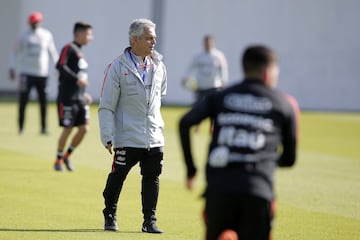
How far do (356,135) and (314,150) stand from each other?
4.96 m

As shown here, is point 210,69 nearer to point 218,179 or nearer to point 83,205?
point 83,205

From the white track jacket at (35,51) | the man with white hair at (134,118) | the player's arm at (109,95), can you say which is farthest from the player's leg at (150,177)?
the white track jacket at (35,51)

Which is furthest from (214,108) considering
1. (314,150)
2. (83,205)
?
(314,150)

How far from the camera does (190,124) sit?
7.19 m

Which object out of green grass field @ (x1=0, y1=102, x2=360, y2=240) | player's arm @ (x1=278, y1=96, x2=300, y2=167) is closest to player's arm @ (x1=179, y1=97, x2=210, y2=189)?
player's arm @ (x1=278, y1=96, x2=300, y2=167)

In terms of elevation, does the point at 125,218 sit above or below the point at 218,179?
below

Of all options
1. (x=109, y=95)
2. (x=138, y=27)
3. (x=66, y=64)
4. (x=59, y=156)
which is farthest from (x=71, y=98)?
(x=138, y=27)

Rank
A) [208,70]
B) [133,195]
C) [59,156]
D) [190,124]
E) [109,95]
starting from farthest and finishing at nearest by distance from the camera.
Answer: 1. [208,70]
2. [59,156]
3. [133,195]
4. [109,95]
5. [190,124]

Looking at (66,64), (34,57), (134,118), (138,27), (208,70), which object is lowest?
(208,70)

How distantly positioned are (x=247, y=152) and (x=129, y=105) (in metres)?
3.76

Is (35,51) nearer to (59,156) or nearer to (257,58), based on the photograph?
(59,156)

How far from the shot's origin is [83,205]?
12594 mm

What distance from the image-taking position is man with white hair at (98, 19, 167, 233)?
33.9 feet

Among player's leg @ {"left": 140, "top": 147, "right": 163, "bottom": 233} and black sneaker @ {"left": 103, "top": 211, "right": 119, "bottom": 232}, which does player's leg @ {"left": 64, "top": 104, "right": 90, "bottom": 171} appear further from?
player's leg @ {"left": 140, "top": 147, "right": 163, "bottom": 233}
